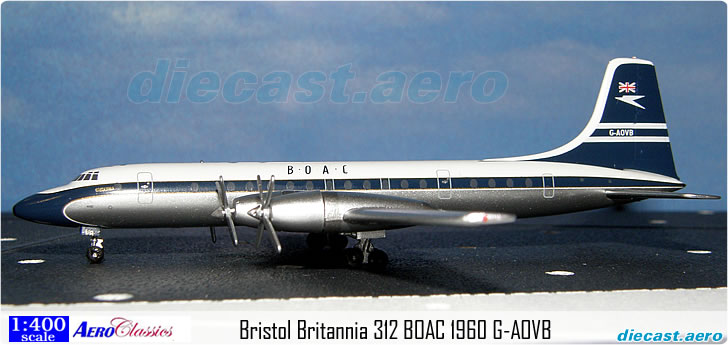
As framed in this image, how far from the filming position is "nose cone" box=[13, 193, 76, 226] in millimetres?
18359

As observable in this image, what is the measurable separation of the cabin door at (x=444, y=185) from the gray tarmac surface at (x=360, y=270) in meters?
2.12

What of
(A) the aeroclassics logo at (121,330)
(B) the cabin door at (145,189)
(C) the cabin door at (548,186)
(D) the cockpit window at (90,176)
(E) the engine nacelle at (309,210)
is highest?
(D) the cockpit window at (90,176)

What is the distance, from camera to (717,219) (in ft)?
112

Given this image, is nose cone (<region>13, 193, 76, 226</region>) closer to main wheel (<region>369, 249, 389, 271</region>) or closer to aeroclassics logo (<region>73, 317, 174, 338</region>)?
aeroclassics logo (<region>73, 317, 174, 338</region>)

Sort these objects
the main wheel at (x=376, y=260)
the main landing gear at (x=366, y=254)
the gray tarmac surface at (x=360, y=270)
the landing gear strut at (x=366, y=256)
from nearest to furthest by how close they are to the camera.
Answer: the gray tarmac surface at (x=360, y=270) < the main landing gear at (x=366, y=254) < the landing gear strut at (x=366, y=256) < the main wheel at (x=376, y=260)

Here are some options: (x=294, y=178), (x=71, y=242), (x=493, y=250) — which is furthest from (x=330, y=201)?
(x=71, y=242)

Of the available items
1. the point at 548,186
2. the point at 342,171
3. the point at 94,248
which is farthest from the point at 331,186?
the point at 94,248

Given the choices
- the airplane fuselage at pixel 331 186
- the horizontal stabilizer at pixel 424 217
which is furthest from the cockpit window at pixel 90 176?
the horizontal stabilizer at pixel 424 217

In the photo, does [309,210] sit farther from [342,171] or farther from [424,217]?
[342,171]

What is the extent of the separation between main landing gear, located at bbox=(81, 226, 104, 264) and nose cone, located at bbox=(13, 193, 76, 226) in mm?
541

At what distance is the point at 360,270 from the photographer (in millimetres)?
17688

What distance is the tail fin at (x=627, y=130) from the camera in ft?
71.1

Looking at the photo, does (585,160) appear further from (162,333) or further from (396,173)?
(162,333)

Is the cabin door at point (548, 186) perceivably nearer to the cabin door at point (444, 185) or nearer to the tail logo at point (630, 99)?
the cabin door at point (444, 185)
